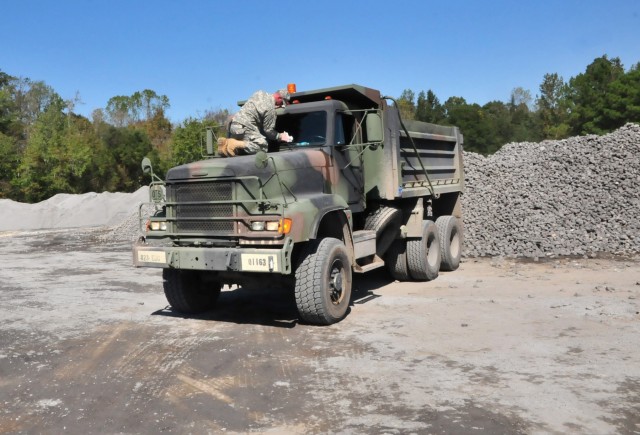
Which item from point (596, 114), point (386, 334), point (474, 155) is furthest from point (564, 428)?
point (596, 114)

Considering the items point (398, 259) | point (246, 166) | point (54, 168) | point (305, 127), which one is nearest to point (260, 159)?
point (246, 166)

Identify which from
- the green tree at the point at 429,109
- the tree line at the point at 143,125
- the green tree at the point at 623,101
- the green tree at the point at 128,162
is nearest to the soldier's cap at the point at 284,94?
the tree line at the point at 143,125

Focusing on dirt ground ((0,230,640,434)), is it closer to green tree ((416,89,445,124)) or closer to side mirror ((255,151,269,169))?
side mirror ((255,151,269,169))

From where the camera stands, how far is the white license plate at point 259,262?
6.36 meters

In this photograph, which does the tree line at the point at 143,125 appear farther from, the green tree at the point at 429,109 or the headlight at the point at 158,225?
the headlight at the point at 158,225

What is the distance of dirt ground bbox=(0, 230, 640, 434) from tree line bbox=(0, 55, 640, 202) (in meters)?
22.5

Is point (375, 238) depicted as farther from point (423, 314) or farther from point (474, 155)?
point (474, 155)

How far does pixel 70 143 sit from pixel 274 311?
41.7 m

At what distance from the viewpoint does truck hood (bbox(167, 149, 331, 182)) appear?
6.82 metres

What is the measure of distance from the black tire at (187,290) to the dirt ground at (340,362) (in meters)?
0.20

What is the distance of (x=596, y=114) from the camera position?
5403cm

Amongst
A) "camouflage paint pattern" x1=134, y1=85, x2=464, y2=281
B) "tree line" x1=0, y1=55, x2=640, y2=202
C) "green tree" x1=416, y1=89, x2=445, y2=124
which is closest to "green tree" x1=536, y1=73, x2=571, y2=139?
"tree line" x1=0, y1=55, x2=640, y2=202

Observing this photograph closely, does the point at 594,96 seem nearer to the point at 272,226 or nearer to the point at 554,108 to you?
the point at 554,108

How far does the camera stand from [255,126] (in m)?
7.84
